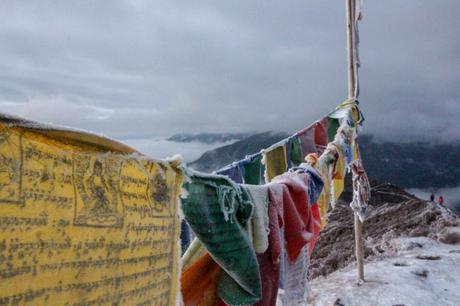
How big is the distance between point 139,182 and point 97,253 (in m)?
0.25

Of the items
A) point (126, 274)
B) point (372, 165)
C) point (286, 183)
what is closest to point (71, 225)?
point (126, 274)

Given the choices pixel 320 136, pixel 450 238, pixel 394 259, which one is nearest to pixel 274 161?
pixel 320 136

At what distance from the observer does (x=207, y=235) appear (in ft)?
5.44

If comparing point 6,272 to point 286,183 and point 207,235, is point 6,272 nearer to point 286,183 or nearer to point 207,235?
point 207,235

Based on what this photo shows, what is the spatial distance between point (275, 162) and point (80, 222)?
10.7 ft

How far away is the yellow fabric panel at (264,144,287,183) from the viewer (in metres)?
4.07

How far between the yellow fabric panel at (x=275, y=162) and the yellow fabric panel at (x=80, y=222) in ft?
8.99

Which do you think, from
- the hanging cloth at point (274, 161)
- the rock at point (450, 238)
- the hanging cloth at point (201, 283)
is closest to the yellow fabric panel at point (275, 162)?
the hanging cloth at point (274, 161)

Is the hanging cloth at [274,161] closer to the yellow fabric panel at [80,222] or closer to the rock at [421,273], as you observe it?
the yellow fabric panel at [80,222]

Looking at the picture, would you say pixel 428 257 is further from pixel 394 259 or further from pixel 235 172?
pixel 235 172

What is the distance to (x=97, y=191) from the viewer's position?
1.10m

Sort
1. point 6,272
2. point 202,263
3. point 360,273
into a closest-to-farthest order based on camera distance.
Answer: point 6,272 < point 202,263 < point 360,273

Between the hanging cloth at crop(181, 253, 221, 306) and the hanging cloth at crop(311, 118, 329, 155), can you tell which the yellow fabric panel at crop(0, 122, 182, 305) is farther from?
the hanging cloth at crop(311, 118, 329, 155)

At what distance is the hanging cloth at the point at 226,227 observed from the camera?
159 cm
